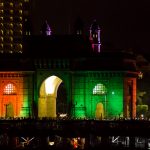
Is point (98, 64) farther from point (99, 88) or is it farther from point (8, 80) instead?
point (8, 80)

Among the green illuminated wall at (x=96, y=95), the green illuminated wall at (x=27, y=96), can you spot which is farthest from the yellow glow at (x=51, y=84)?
the green illuminated wall at (x=96, y=95)

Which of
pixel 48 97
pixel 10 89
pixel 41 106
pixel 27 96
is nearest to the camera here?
pixel 27 96

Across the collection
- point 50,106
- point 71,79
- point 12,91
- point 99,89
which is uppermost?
point 71,79

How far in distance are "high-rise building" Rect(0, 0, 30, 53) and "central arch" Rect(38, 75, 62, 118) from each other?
2004 inches

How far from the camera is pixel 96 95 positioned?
2606 inches

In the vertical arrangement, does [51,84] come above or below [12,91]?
above

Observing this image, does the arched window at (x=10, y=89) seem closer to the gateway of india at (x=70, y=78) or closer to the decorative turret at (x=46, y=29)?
the gateway of india at (x=70, y=78)

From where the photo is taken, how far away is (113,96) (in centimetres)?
6575

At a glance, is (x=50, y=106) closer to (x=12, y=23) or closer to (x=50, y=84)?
(x=50, y=84)

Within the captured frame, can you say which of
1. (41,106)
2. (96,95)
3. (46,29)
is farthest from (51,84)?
(96,95)

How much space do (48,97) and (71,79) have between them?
391 cm

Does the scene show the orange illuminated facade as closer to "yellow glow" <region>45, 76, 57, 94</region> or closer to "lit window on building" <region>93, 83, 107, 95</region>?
"yellow glow" <region>45, 76, 57, 94</region>

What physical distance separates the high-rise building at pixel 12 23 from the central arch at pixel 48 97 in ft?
167

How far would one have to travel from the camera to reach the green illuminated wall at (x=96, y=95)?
65.6 metres
